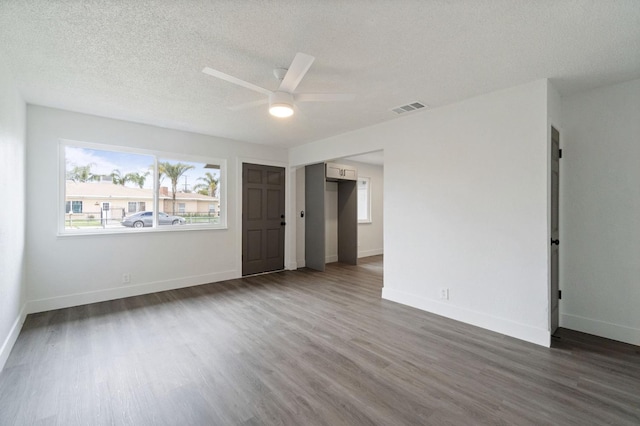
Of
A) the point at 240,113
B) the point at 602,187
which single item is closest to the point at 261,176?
the point at 240,113

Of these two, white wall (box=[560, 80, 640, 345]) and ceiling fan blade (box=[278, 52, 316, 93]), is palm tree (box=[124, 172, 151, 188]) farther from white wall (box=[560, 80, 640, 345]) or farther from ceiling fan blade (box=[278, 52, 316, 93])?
white wall (box=[560, 80, 640, 345])

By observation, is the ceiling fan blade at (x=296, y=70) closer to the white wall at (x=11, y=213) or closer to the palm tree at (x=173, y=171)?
the white wall at (x=11, y=213)

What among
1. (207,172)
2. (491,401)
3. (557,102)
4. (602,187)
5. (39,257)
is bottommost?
(491,401)

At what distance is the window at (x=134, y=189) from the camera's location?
3.84 metres

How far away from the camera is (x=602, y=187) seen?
2.90 metres

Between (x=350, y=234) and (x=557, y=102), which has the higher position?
(x=557, y=102)

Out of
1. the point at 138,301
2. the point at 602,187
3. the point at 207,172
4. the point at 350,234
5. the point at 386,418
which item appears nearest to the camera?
the point at 386,418

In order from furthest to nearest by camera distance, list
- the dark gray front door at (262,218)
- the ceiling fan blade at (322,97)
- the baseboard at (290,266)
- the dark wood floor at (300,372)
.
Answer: the baseboard at (290,266), the dark gray front door at (262,218), the ceiling fan blade at (322,97), the dark wood floor at (300,372)

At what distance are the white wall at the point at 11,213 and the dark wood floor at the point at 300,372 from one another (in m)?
0.28

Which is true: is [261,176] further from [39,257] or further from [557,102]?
[557,102]

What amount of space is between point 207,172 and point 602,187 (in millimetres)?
5418

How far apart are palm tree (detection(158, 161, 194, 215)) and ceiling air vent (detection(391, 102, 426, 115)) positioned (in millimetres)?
3524

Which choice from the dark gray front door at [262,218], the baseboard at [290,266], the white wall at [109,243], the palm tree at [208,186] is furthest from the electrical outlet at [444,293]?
the palm tree at [208,186]

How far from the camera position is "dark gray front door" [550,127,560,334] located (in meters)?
2.93
